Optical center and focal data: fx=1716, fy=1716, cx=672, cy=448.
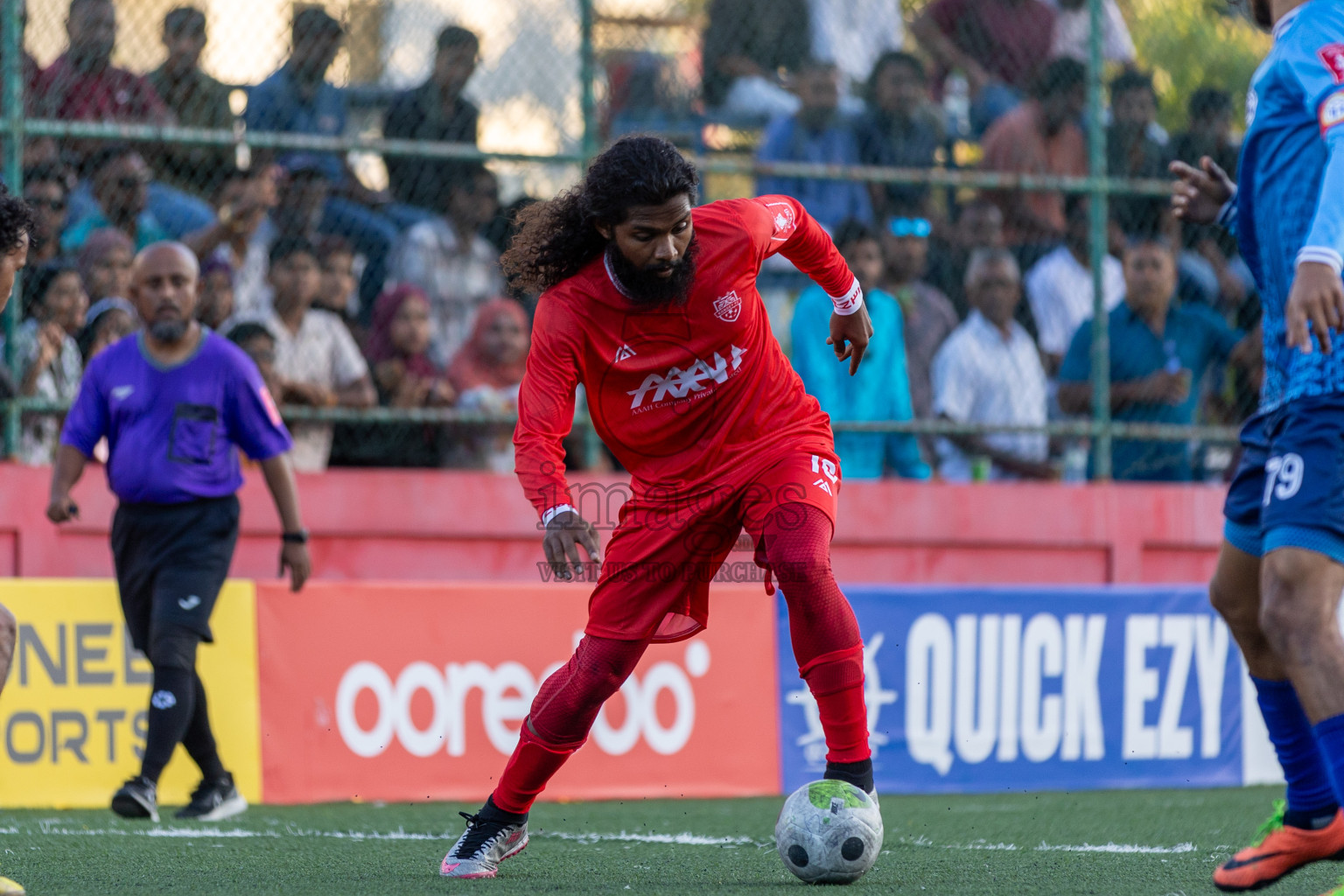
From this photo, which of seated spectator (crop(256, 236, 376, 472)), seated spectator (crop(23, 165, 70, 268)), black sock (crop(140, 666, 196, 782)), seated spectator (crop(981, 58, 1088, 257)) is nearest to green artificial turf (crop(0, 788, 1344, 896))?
black sock (crop(140, 666, 196, 782))

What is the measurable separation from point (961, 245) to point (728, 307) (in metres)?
5.09

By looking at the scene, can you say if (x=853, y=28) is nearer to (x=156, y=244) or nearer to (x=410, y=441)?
(x=410, y=441)

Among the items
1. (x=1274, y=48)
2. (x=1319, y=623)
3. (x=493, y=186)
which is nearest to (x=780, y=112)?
(x=493, y=186)

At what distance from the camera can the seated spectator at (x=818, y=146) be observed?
381 inches

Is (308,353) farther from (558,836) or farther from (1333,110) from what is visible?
(1333,110)

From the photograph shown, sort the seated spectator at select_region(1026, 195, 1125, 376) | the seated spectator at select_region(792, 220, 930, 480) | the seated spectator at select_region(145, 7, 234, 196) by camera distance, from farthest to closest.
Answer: the seated spectator at select_region(1026, 195, 1125, 376) < the seated spectator at select_region(792, 220, 930, 480) < the seated spectator at select_region(145, 7, 234, 196)

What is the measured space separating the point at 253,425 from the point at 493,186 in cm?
260

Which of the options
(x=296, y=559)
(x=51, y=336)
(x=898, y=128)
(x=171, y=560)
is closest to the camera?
(x=171, y=560)

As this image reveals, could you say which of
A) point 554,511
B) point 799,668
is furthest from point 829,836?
point 554,511

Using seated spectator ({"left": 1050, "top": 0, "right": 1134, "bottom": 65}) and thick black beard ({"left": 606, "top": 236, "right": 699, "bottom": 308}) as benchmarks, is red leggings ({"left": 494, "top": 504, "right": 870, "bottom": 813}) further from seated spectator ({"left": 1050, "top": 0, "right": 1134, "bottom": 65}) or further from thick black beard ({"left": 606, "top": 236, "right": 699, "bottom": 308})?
seated spectator ({"left": 1050, "top": 0, "right": 1134, "bottom": 65})

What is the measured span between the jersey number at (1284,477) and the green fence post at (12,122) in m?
6.18

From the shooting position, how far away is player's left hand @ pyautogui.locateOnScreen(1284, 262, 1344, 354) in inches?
139

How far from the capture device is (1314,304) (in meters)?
3.54

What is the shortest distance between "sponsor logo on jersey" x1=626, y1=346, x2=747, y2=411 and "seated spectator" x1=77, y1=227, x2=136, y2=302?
403 centimetres
